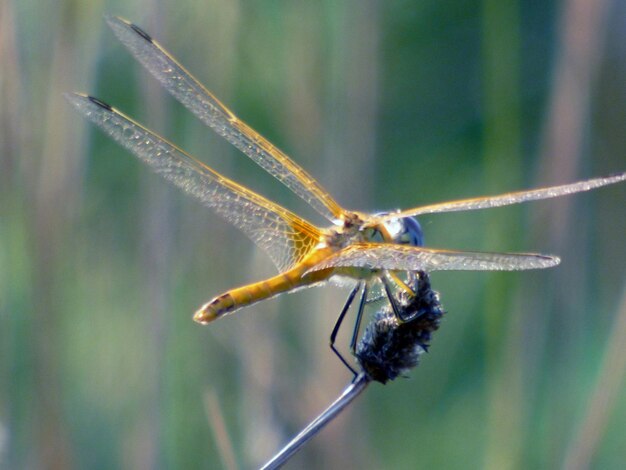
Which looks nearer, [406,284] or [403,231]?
[406,284]

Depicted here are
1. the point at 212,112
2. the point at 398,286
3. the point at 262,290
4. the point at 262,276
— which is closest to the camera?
the point at 398,286

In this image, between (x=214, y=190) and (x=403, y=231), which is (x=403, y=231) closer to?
(x=403, y=231)

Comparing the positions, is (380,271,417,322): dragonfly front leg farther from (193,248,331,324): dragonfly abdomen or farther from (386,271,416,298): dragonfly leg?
(193,248,331,324): dragonfly abdomen

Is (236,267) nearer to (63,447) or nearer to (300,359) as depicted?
(300,359)

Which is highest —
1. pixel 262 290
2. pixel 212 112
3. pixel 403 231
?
pixel 212 112

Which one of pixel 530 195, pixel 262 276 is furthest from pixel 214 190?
pixel 530 195

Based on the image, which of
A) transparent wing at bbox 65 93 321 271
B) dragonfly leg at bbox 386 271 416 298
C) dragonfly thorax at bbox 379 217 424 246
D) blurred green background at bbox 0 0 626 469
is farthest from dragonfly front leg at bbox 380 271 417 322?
blurred green background at bbox 0 0 626 469
